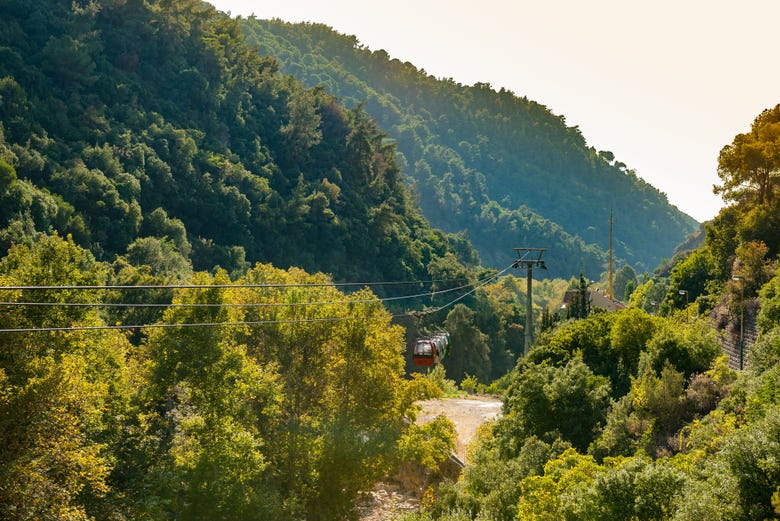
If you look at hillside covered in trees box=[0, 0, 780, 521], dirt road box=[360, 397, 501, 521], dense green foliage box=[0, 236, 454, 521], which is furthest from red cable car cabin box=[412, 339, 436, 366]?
dense green foliage box=[0, 236, 454, 521]

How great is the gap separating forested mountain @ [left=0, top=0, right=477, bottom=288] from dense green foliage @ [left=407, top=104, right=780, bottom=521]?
123 feet

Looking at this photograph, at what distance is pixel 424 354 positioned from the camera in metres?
53.8

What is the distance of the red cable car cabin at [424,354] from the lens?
176 ft

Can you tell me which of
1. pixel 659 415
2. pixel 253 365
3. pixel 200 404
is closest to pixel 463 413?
pixel 253 365

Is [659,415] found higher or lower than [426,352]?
higher

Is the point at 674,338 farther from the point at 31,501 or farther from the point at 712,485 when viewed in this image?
the point at 31,501

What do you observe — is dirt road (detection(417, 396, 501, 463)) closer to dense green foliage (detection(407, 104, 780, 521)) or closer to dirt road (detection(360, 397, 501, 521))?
dirt road (detection(360, 397, 501, 521))

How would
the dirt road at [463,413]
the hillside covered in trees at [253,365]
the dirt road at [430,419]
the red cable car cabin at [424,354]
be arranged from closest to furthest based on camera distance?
1. the hillside covered in trees at [253,365]
2. the dirt road at [430,419]
3. the dirt road at [463,413]
4. the red cable car cabin at [424,354]

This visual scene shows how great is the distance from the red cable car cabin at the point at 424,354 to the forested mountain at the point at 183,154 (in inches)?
883

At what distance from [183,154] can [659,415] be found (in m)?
64.8

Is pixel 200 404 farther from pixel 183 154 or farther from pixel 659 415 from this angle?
pixel 183 154

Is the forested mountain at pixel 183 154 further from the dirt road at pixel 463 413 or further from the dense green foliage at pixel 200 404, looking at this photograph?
the dense green foliage at pixel 200 404

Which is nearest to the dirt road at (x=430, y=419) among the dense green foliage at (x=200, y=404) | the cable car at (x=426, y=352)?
the cable car at (x=426, y=352)

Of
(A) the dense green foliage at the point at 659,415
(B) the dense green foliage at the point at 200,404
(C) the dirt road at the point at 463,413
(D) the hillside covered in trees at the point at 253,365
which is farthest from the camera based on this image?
(C) the dirt road at the point at 463,413
